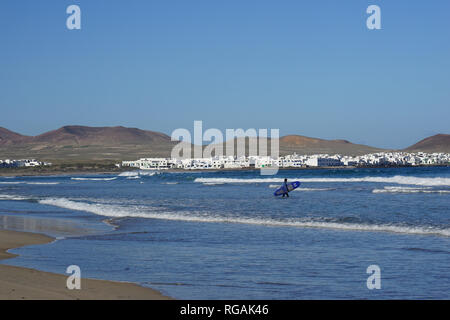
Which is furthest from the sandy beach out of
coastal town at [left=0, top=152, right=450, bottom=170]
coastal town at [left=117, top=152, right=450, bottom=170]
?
coastal town at [left=117, top=152, right=450, bottom=170]

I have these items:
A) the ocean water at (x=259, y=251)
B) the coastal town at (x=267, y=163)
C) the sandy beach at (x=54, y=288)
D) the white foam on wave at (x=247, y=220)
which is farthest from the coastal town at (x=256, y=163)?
the sandy beach at (x=54, y=288)

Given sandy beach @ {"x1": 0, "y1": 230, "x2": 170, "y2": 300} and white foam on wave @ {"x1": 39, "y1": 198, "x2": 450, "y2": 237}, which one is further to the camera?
white foam on wave @ {"x1": 39, "y1": 198, "x2": 450, "y2": 237}

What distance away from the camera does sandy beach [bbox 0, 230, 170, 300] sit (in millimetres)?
8141

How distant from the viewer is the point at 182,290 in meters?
8.88

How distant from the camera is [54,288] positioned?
868 cm

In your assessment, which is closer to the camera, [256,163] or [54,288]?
[54,288]

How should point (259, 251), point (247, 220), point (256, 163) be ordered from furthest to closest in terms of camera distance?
point (256, 163) < point (247, 220) < point (259, 251)

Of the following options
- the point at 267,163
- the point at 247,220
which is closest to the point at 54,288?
the point at 247,220

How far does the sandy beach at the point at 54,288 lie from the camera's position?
814 centimetres

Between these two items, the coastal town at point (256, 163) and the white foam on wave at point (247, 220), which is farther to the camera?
the coastal town at point (256, 163)

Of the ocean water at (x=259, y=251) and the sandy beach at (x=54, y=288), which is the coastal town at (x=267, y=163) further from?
the sandy beach at (x=54, y=288)

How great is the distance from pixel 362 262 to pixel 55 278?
19.3ft

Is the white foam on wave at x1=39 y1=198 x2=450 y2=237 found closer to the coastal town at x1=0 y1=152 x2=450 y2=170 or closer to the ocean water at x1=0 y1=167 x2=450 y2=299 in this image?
the ocean water at x1=0 y1=167 x2=450 y2=299

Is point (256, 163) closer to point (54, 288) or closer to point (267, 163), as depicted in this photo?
point (267, 163)
